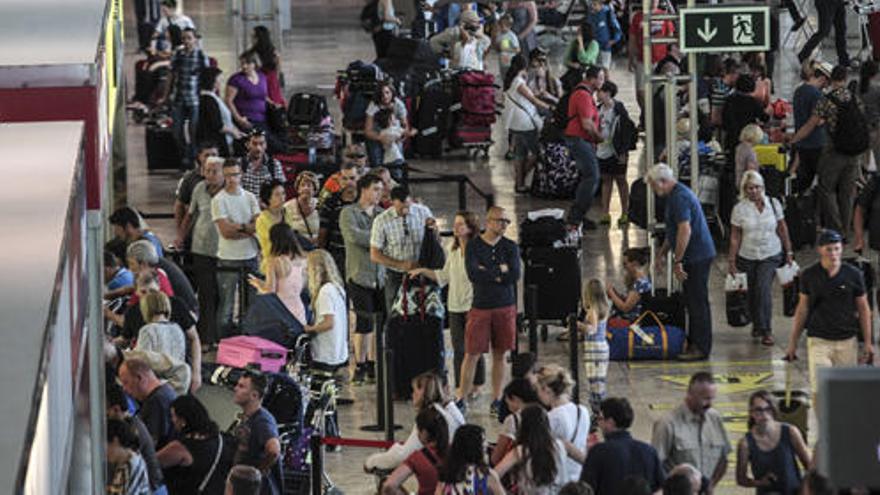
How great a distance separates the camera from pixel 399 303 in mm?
15727

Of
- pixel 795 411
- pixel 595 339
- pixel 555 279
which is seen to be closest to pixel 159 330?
pixel 595 339

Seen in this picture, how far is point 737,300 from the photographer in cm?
1781

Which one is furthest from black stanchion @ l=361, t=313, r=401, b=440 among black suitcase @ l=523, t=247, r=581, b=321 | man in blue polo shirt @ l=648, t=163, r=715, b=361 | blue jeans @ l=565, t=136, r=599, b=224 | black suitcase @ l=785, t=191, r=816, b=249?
blue jeans @ l=565, t=136, r=599, b=224

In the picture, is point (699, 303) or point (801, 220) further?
point (801, 220)

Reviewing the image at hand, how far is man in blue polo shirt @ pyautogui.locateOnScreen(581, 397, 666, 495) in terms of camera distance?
1080 cm

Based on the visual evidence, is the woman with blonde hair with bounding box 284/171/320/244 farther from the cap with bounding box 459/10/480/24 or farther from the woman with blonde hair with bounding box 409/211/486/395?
the cap with bounding box 459/10/480/24

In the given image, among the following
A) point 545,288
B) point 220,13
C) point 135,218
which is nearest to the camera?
point 135,218

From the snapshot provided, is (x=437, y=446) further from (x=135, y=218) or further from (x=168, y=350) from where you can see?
(x=135, y=218)

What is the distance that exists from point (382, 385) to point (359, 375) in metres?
1.46

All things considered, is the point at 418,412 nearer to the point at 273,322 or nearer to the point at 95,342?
the point at 273,322

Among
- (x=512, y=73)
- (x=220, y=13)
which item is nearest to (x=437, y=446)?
(x=512, y=73)

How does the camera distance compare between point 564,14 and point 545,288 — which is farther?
point 564,14

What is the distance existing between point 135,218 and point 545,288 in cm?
380

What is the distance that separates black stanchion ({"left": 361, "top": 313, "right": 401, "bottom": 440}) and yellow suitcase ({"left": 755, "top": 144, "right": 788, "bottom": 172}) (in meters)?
6.13
